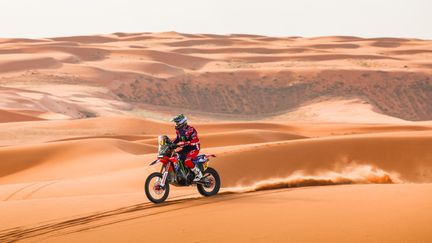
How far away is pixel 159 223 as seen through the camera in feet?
24.1

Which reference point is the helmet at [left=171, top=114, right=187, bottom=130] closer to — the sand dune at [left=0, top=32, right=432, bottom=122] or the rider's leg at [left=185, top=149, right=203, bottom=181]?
the rider's leg at [left=185, top=149, right=203, bottom=181]

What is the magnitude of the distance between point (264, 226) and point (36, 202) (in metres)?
4.81

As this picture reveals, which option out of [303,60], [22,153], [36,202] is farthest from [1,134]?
[303,60]

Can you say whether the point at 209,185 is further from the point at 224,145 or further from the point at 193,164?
the point at 224,145

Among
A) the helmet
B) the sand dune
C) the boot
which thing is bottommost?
the boot

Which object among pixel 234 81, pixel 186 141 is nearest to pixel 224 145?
Answer: pixel 186 141

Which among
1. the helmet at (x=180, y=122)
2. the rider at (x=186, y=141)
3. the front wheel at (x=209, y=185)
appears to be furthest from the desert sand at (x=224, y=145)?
the helmet at (x=180, y=122)

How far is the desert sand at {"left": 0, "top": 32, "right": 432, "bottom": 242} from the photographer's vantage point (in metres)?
7.10

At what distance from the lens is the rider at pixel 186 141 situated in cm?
912

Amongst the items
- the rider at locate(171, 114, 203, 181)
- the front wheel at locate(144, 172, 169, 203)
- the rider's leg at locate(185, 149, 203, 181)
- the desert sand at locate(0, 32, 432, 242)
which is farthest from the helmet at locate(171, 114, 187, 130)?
the desert sand at locate(0, 32, 432, 242)

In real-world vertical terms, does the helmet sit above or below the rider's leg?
above

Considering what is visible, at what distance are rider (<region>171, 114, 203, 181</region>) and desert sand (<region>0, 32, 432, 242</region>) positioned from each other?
19.4 inches

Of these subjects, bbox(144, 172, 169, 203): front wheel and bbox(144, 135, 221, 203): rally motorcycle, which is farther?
bbox(144, 172, 169, 203): front wheel

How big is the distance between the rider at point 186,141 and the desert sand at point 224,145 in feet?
1.62
